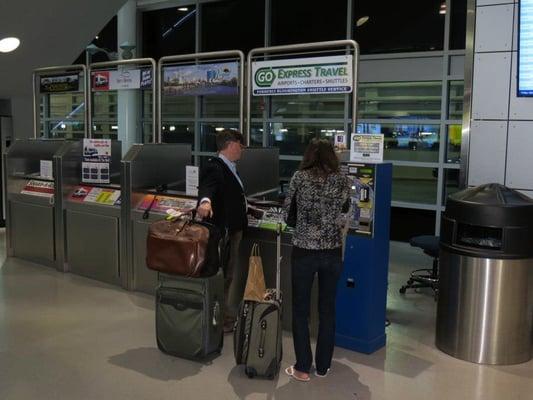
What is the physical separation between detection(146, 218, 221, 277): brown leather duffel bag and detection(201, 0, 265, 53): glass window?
6.33m

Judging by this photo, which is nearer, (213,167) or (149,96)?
(213,167)

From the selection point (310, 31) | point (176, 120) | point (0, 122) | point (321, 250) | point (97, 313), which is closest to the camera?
point (321, 250)

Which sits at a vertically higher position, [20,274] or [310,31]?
[310,31]

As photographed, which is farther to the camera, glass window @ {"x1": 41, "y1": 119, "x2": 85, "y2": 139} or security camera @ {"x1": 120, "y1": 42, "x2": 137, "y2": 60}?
glass window @ {"x1": 41, "y1": 119, "x2": 85, "y2": 139}

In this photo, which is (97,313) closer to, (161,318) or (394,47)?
(161,318)

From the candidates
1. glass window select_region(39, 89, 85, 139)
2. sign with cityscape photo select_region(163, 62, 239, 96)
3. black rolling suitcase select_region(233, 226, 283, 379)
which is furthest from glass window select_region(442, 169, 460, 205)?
glass window select_region(39, 89, 85, 139)

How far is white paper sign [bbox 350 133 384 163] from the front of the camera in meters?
3.74

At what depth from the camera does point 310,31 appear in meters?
8.85

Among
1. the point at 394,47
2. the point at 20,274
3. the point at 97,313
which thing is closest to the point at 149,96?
the point at 394,47

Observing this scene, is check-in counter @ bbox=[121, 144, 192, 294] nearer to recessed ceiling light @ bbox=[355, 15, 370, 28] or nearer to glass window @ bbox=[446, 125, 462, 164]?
glass window @ bbox=[446, 125, 462, 164]

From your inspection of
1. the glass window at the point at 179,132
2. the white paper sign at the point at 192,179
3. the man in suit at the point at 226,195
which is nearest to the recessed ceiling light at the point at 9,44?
the white paper sign at the point at 192,179

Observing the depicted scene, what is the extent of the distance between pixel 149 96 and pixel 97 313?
686 centimetres


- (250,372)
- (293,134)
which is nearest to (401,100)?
(293,134)

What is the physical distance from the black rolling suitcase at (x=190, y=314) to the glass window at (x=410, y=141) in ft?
15.0
